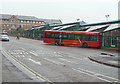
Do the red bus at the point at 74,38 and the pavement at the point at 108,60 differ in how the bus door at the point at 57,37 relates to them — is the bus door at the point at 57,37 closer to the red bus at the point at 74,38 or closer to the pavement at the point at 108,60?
the red bus at the point at 74,38

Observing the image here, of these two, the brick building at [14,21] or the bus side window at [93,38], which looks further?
the brick building at [14,21]

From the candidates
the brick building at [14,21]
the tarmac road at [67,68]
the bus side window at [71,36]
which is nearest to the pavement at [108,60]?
the tarmac road at [67,68]

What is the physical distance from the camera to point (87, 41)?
36.2 m

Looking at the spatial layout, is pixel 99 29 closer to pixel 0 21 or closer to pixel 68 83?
pixel 68 83

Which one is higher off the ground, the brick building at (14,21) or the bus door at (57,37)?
the brick building at (14,21)

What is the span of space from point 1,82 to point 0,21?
125423mm

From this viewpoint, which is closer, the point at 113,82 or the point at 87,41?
the point at 113,82

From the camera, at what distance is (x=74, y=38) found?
37.5m

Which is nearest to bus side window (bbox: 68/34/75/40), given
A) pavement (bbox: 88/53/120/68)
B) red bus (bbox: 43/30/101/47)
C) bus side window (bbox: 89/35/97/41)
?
red bus (bbox: 43/30/101/47)

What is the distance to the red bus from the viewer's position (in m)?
35.4

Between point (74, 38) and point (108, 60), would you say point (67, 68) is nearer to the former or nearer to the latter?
point (108, 60)

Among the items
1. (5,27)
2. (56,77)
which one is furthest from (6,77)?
(5,27)

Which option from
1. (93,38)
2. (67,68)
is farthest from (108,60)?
(93,38)

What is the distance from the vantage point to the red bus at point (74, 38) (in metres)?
35.4
